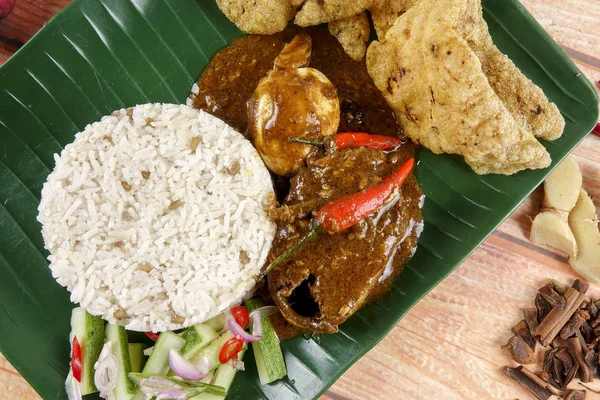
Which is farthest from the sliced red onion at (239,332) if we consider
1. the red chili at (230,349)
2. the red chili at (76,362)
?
the red chili at (76,362)

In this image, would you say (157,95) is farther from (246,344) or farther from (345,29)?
(246,344)

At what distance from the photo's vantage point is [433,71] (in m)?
3.29

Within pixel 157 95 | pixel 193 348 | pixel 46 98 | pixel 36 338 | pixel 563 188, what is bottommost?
pixel 563 188

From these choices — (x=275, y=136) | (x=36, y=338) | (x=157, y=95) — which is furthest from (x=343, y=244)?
(x=36, y=338)

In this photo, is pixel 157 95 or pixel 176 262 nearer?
pixel 176 262

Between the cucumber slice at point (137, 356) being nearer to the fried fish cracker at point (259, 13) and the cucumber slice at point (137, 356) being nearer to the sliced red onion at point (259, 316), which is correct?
the sliced red onion at point (259, 316)

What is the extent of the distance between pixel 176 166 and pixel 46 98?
1.12 metres

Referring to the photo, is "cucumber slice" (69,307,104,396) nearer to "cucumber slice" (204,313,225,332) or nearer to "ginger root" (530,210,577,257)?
"cucumber slice" (204,313,225,332)

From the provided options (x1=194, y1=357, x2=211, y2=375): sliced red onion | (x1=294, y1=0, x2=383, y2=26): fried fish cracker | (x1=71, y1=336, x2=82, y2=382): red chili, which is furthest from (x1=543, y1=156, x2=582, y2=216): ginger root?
(x1=71, y1=336, x2=82, y2=382): red chili

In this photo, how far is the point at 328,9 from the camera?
3596 millimetres

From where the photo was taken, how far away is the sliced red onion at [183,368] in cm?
331

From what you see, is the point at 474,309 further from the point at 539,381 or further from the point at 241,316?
the point at 241,316

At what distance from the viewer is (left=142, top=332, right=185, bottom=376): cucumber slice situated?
3.48 m

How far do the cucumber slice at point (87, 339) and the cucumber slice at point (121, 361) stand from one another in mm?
74
